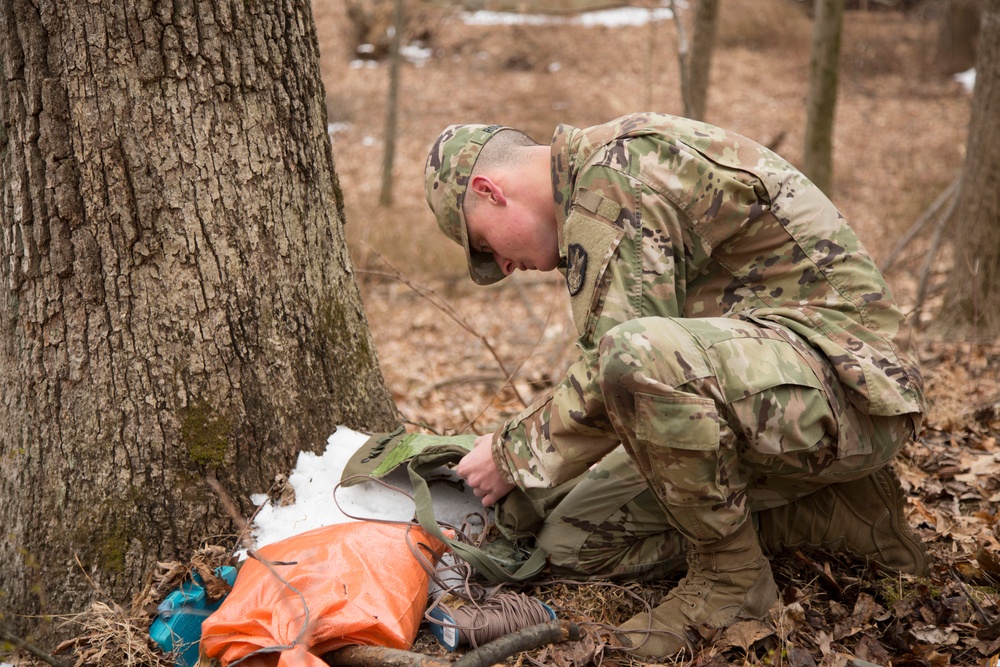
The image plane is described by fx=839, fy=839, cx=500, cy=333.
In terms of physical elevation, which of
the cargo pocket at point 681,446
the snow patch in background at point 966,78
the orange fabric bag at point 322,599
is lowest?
the orange fabric bag at point 322,599

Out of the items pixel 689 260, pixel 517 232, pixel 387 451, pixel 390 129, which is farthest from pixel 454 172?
pixel 390 129

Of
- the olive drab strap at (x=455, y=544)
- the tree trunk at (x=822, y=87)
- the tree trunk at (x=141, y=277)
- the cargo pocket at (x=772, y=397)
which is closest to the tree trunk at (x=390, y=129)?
the tree trunk at (x=822, y=87)

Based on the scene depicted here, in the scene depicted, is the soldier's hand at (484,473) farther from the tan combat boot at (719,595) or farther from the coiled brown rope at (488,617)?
the tan combat boot at (719,595)

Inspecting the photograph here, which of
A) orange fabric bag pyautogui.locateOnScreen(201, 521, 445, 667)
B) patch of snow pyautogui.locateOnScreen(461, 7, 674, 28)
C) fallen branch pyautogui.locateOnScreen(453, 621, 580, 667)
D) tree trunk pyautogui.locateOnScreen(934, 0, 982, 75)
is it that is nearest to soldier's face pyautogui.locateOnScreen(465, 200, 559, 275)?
orange fabric bag pyautogui.locateOnScreen(201, 521, 445, 667)

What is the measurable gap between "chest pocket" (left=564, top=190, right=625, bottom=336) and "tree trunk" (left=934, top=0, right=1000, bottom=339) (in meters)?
3.35

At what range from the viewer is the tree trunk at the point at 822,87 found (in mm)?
7207

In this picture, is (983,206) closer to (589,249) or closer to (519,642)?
(589,249)

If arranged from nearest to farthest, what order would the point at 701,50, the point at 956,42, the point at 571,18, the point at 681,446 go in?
the point at 681,446 → the point at 701,50 → the point at 956,42 → the point at 571,18

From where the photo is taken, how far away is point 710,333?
7.20 feet

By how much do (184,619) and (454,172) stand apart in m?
1.51

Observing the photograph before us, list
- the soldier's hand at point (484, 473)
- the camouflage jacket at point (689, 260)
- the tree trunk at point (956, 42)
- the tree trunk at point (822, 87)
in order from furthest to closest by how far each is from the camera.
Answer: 1. the tree trunk at point (956, 42)
2. the tree trunk at point (822, 87)
3. the soldier's hand at point (484, 473)
4. the camouflage jacket at point (689, 260)

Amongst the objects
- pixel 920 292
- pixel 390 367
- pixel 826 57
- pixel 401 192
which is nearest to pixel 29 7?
pixel 390 367

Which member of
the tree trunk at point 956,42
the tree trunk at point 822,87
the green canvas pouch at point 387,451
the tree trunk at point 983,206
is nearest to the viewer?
the green canvas pouch at point 387,451

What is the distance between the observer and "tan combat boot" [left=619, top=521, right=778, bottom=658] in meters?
2.38
